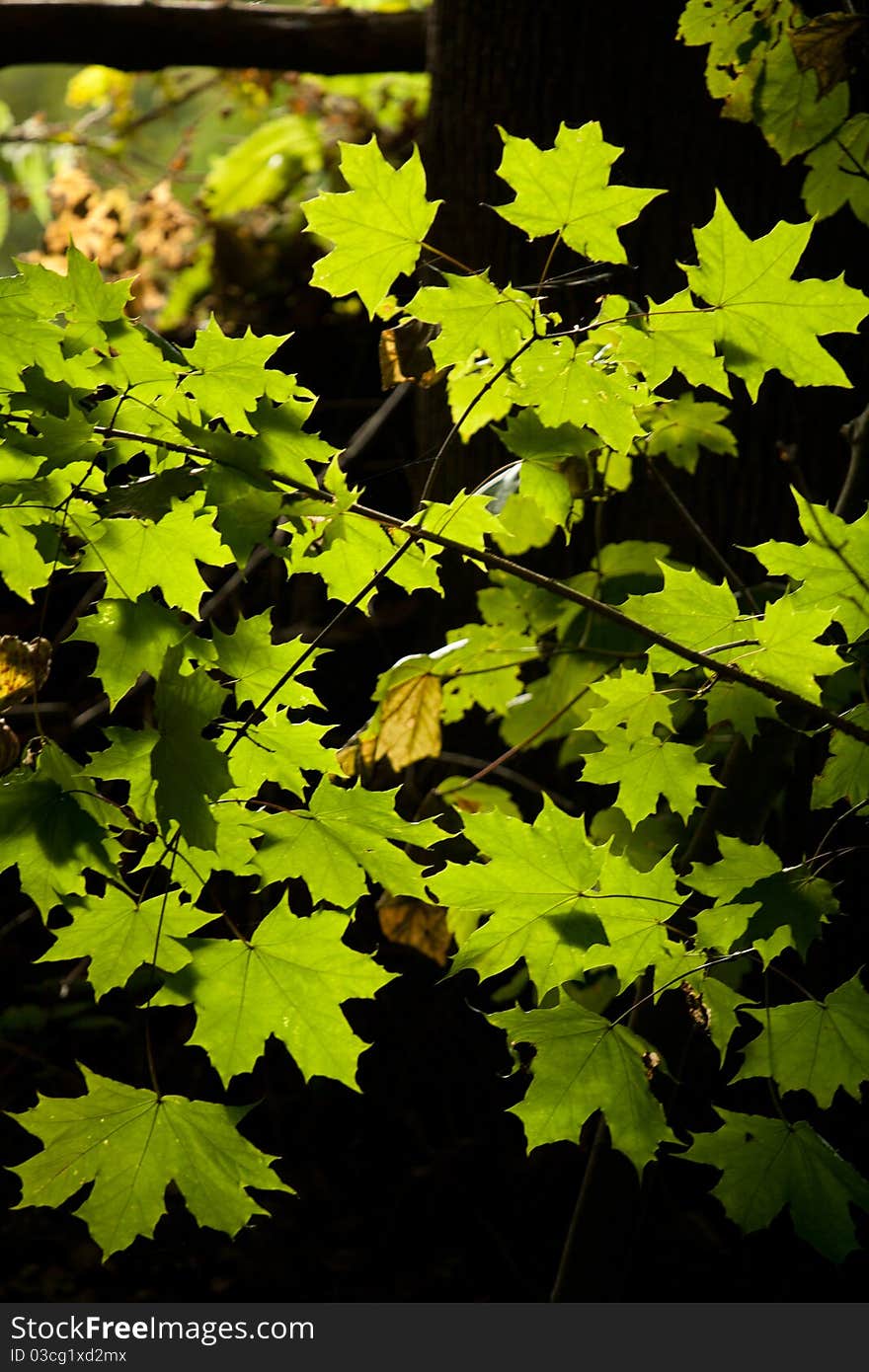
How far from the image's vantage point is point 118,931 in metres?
0.96

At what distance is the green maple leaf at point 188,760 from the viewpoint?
Result: 776mm

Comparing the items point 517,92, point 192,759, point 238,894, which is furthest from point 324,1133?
point 517,92

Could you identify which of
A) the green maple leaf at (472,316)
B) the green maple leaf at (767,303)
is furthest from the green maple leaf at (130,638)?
the green maple leaf at (767,303)

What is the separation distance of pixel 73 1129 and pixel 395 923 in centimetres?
61

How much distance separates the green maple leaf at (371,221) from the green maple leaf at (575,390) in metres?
0.14

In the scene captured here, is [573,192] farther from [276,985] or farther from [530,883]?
[276,985]

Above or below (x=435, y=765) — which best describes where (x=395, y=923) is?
above

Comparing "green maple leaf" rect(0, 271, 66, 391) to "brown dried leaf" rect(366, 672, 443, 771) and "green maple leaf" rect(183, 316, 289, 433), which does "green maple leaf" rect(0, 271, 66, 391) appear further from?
"brown dried leaf" rect(366, 672, 443, 771)

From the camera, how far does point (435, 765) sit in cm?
197

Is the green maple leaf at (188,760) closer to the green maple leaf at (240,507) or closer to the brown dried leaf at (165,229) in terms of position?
the green maple leaf at (240,507)

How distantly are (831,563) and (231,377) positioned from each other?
56 centimetres

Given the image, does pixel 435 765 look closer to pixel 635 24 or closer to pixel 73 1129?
pixel 73 1129

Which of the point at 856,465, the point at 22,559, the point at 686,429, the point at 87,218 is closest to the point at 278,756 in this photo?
the point at 22,559

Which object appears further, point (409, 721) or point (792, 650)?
point (409, 721)
